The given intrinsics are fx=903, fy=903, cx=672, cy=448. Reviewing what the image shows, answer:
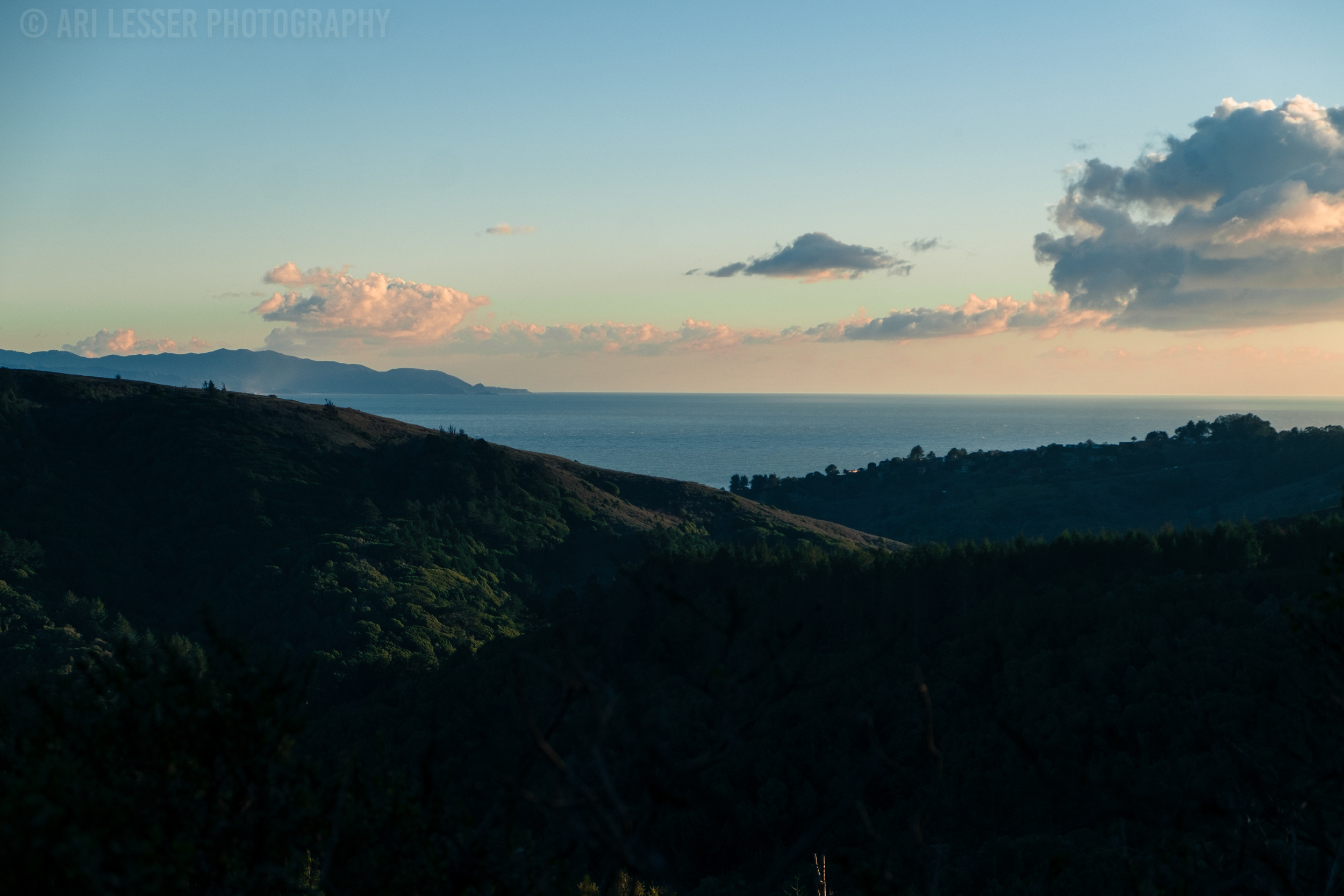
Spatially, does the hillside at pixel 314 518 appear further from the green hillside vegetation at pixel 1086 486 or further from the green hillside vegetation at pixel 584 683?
the green hillside vegetation at pixel 1086 486

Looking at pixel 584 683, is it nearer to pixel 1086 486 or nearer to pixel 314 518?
pixel 314 518

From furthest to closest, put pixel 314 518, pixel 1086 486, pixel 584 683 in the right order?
1. pixel 1086 486
2. pixel 314 518
3. pixel 584 683

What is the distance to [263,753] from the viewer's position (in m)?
10.1

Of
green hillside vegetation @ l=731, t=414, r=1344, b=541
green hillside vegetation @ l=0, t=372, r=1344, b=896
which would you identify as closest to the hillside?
green hillside vegetation @ l=0, t=372, r=1344, b=896

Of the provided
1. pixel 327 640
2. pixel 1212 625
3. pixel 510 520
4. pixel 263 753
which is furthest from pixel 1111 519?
pixel 263 753

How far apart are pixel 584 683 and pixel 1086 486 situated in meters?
167

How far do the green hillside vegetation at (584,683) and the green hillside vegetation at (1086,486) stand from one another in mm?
A: 38164

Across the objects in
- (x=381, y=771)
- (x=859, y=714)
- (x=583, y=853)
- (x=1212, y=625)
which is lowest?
(x=583, y=853)

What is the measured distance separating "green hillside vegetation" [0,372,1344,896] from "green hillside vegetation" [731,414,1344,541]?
38.2 meters

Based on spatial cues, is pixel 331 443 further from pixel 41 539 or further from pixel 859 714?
pixel 859 714

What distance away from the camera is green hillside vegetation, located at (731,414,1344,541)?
142625mm

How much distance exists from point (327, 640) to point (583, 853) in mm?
58620

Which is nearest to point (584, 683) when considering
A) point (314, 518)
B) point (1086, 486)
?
point (314, 518)

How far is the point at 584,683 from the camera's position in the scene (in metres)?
7.64
